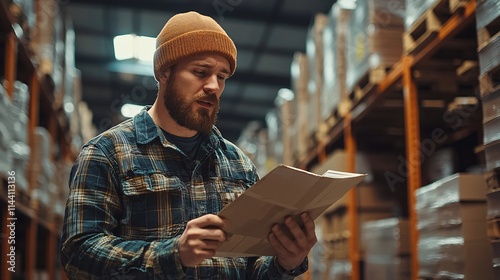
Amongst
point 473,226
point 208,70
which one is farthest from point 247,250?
point 473,226

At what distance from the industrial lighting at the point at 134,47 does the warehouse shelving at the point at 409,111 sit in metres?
6.34

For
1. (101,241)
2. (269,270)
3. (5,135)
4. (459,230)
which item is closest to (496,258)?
(459,230)

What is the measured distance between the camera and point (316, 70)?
26.5 feet

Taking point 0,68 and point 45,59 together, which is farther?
point 45,59

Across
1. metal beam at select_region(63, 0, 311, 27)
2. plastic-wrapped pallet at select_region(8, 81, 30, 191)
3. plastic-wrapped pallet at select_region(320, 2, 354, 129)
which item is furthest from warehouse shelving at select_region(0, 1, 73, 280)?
plastic-wrapped pallet at select_region(320, 2, 354, 129)

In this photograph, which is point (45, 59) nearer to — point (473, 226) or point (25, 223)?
point (25, 223)

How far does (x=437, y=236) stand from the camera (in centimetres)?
455

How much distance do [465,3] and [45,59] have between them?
14.8ft

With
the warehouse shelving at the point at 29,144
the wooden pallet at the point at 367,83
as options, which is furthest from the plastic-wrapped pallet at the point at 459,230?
the warehouse shelving at the point at 29,144

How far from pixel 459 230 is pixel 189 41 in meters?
2.52

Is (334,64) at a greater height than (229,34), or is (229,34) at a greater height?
(229,34)

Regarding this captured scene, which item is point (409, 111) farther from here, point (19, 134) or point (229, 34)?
point (229, 34)

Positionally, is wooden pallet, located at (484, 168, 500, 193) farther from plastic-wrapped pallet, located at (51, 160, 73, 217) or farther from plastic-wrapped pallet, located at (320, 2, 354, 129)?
plastic-wrapped pallet, located at (51, 160, 73, 217)

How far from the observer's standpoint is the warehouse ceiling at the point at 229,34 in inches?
436
